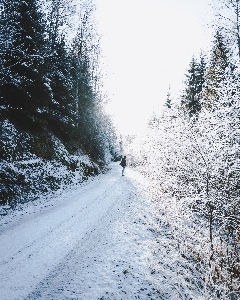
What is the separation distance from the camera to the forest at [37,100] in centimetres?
949

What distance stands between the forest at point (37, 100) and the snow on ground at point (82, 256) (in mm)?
2578

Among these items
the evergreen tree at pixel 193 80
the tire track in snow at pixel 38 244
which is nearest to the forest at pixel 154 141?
the tire track in snow at pixel 38 244

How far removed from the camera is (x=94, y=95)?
2470cm

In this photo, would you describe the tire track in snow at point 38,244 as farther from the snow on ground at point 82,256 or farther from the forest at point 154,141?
the forest at point 154,141

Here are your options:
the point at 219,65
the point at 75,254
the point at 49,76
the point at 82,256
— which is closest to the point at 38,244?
the point at 75,254

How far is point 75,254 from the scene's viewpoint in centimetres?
486

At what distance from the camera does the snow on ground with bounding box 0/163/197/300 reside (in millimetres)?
3744

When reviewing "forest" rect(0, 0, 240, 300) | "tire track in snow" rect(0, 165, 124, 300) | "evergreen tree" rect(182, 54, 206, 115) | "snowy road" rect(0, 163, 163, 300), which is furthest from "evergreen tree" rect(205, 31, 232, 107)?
"evergreen tree" rect(182, 54, 206, 115)

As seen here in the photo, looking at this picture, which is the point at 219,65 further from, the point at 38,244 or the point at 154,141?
the point at 38,244

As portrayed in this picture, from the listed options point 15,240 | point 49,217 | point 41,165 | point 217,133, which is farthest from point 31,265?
point 41,165

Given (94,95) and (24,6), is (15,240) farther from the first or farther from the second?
(94,95)

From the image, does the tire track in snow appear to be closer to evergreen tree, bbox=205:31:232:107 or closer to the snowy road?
the snowy road

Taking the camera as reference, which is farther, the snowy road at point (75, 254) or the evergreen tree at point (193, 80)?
the evergreen tree at point (193, 80)

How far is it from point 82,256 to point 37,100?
9890 millimetres
